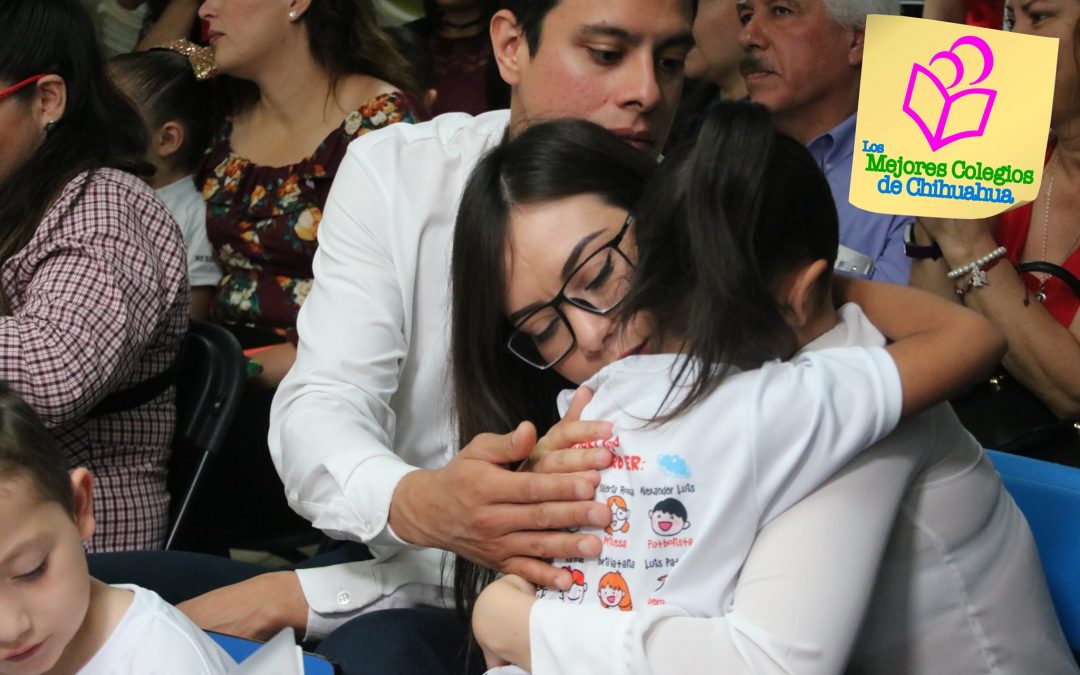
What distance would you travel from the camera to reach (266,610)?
5.19 ft

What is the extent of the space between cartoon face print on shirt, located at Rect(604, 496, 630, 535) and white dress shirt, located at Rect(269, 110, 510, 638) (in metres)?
0.39

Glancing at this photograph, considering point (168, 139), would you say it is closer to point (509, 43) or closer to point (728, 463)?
point (509, 43)

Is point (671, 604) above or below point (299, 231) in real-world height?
above

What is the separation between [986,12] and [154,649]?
1.25 m

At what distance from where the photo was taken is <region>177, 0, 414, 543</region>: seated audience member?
97.9 inches

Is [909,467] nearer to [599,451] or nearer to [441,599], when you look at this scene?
[599,451]

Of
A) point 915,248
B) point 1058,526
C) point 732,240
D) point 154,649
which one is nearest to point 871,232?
point 915,248

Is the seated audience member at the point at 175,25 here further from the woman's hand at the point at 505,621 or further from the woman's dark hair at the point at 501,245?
the woman's hand at the point at 505,621

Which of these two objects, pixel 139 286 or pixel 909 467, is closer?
pixel 909 467

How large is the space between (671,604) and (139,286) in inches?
44.2

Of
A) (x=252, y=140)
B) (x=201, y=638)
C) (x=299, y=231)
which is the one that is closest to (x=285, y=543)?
(x=299, y=231)

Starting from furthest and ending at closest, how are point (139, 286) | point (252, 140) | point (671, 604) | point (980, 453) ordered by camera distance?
point (252, 140)
point (139, 286)
point (980, 453)
point (671, 604)

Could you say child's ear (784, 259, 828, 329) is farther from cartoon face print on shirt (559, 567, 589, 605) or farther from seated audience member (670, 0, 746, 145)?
seated audience member (670, 0, 746, 145)

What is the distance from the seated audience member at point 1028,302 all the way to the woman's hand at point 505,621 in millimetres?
946
